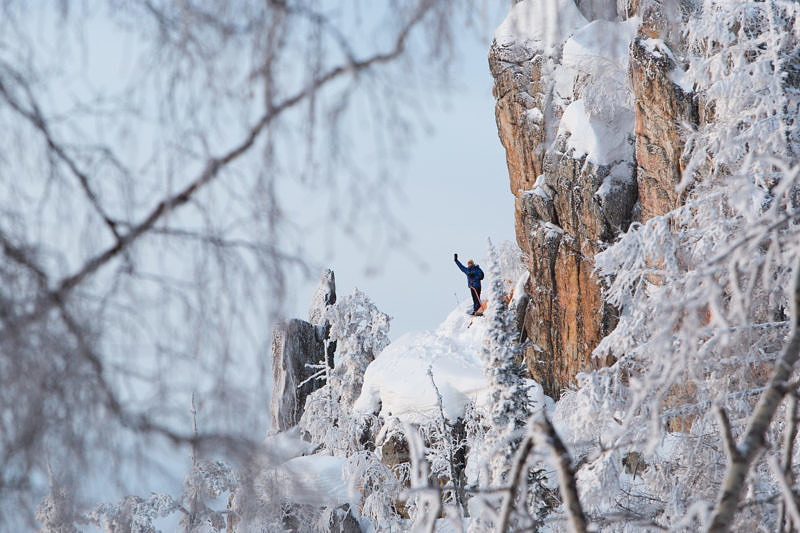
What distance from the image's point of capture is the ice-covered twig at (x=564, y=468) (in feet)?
6.42

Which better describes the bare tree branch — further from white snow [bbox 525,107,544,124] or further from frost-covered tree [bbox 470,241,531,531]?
white snow [bbox 525,107,544,124]

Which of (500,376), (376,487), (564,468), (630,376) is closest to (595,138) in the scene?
(500,376)

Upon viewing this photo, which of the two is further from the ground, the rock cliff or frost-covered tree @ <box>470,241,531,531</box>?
the rock cliff

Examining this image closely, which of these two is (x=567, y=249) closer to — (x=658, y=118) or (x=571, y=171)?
(x=571, y=171)

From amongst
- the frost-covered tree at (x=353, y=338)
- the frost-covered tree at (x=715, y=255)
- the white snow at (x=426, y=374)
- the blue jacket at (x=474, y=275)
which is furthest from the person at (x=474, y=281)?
the frost-covered tree at (x=715, y=255)

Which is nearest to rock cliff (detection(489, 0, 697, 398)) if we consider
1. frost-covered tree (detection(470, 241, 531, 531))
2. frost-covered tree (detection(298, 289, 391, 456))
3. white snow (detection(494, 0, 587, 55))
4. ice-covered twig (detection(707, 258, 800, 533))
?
frost-covered tree (detection(470, 241, 531, 531))

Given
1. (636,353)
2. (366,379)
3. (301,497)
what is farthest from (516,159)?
(301,497)

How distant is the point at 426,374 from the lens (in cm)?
1933

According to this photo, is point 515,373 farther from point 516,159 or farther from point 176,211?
point 176,211

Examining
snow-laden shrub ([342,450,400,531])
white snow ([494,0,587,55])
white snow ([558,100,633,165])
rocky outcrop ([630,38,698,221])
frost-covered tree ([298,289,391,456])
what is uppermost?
white snow ([558,100,633,165])

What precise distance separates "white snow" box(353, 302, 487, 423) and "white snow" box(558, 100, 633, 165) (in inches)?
231

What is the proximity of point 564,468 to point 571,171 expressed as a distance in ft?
63.0

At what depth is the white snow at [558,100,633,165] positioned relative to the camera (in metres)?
19.7

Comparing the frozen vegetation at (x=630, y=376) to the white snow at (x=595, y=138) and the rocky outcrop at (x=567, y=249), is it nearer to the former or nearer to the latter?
the white snow at (x=595, y=138)
